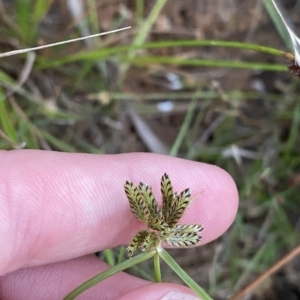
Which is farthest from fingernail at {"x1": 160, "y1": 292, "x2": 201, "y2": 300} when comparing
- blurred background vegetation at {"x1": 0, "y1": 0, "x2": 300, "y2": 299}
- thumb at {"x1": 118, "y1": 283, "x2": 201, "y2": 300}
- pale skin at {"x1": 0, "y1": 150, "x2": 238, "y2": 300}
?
blurred background vegetation at {"x1": 0, "y1": 0, "x2": 300, "y2": 299}

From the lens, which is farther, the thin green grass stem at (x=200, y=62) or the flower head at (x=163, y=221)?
the thin green grass stem at (x=200, y=62)

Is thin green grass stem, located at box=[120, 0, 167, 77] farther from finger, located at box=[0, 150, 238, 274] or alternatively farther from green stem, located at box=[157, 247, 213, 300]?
green stem, located at box=[157, 247, 213, 300]

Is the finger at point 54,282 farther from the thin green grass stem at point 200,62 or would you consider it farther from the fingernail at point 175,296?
the thin green grass stem at point 200,62

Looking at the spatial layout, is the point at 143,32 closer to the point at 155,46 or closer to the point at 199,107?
the point at 155,46

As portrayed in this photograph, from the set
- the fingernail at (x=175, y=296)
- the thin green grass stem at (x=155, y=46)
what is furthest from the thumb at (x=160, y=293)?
the thin green grass stem at (x=155, y=46)

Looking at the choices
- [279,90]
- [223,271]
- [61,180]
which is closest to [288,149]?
[279,90]

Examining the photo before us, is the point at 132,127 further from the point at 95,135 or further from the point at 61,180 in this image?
the point at 61,180
